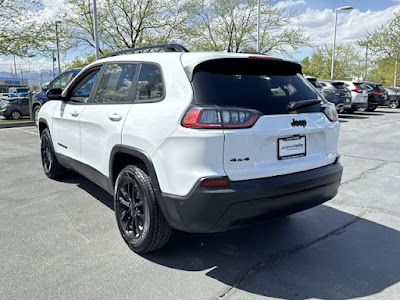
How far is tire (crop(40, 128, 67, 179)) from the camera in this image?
5141 mm

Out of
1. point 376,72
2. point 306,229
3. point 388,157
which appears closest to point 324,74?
point 376,72

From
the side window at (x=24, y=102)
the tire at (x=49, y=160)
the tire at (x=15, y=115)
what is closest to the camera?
the tire at (x=49, y=160)

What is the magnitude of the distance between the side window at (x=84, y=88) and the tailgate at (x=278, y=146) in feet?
7.32

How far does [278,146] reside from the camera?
261 centimetres

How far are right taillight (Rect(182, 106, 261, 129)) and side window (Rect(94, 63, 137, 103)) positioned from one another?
90cm

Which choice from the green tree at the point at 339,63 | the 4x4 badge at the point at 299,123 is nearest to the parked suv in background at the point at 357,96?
the 4x4 badge at the point at 299,123

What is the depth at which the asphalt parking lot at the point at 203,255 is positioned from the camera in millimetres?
2482

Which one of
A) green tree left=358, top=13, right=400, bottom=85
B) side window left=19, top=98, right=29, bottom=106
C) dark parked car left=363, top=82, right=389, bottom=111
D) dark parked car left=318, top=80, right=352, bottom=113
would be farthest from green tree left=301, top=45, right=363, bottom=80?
side window left=19, top=98, right=29, bottom=106

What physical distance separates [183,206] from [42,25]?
17.3 meters

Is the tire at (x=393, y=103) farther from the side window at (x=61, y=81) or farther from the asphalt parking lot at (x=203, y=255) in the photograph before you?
the asphalt parking lot at (x=203, y=255)

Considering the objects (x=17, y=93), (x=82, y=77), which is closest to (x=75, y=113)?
(x=82, y=77)

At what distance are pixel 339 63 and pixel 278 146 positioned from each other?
153ft

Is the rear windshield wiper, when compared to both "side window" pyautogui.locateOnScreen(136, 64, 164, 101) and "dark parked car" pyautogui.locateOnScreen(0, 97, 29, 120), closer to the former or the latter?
"side window" pyautogui.locateOnScreen(136, 64, 164, 101)

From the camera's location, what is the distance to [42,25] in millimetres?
16578
